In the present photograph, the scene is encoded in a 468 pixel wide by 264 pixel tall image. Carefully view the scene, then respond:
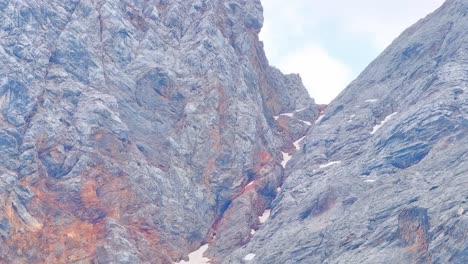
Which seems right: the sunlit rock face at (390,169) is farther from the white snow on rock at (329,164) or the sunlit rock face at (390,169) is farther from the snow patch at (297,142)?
the snow patch at (297,142)

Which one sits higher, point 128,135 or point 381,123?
point 381,123

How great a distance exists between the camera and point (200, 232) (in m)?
81.8

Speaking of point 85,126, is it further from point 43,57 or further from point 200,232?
point 200,232

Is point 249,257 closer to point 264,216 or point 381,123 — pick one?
point 264,216

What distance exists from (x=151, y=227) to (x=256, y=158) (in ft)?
63.9

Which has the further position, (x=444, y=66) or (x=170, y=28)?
(x=170, y=28)

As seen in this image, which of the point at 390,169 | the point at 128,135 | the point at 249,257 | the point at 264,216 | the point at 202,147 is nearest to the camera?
the point at 249,257

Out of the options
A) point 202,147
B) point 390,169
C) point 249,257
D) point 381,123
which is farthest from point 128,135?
point 381,123

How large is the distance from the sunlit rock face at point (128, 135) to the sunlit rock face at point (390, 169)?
7.05 metres

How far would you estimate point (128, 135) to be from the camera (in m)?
82.9

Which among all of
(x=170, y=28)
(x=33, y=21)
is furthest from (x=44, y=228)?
(x=170, y=28)

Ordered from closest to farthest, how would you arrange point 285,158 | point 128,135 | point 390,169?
point 390,169 → point 128,135 → point 285,158

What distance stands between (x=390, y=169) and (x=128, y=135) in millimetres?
28719

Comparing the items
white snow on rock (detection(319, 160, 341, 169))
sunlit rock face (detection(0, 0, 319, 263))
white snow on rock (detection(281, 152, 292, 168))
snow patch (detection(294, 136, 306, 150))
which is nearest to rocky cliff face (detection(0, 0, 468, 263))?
sunlit rock face (detection(0, 0, 319, 263))
